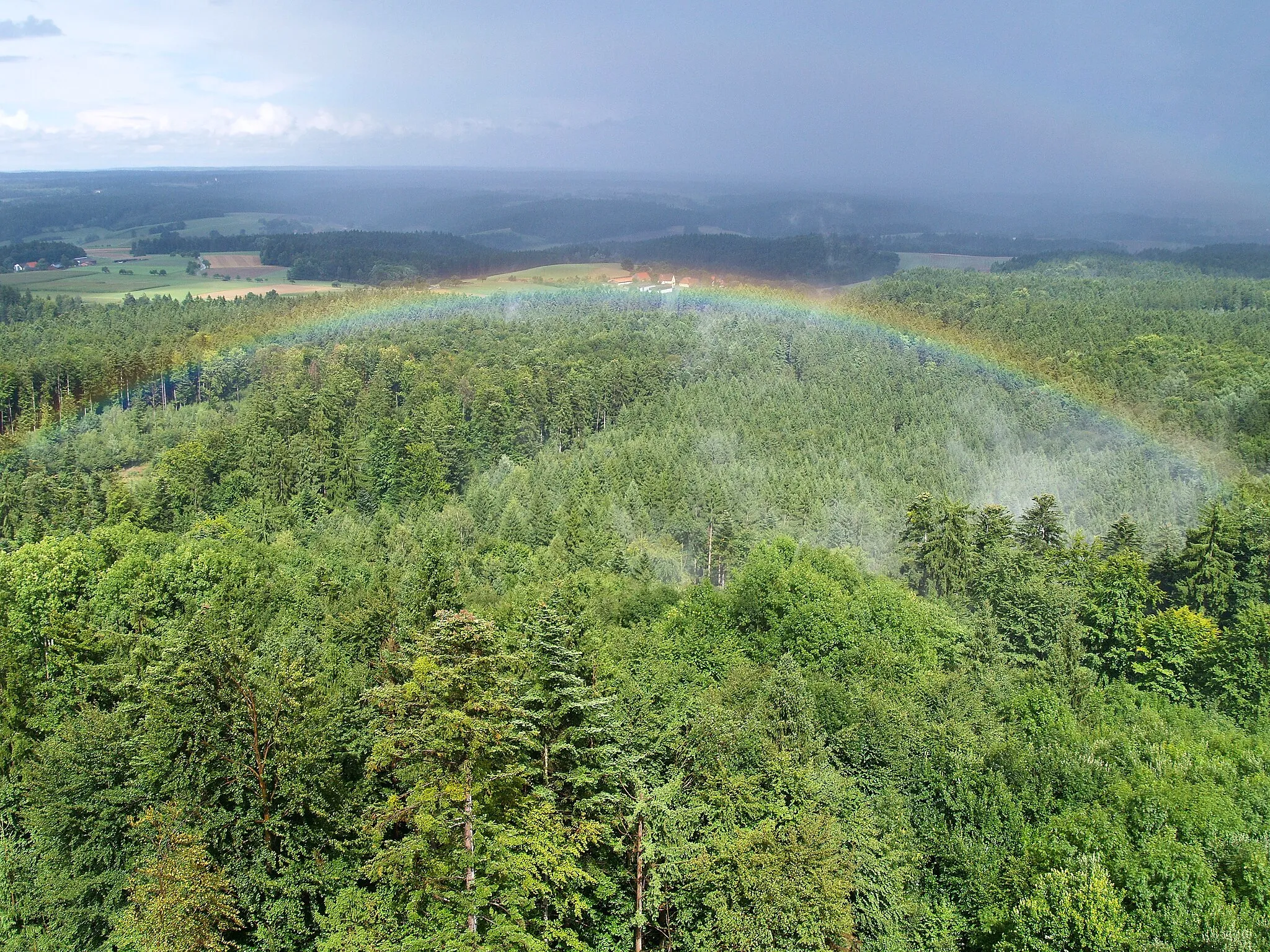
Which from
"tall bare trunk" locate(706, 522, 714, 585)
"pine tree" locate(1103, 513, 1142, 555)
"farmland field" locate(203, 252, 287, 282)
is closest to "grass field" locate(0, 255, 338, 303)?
"farmland field" locate(203, 252, 287, 282)

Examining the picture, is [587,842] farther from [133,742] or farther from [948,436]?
[948,436]

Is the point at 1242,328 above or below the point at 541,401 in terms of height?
above

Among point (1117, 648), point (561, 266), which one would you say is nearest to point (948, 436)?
point (1117, 648)

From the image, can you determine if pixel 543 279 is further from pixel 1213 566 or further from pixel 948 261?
pixel 1213 566

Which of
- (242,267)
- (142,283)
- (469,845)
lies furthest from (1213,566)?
(242,267)

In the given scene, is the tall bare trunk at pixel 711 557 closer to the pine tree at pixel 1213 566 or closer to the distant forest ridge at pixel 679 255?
the pine tree at pixel 1213 566

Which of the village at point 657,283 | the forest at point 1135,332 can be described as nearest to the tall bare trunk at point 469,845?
the forest at point 1135,332
